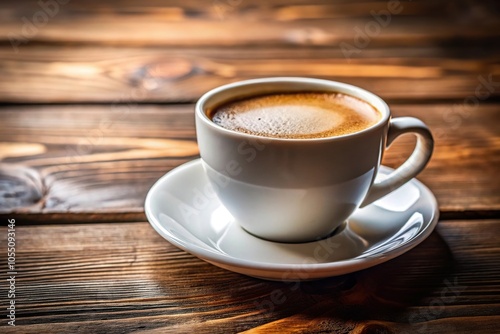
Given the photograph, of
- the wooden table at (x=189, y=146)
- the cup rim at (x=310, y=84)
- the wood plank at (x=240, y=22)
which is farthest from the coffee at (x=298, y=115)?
the wood plank at (x=240, y=22)

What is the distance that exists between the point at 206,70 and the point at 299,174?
0.62 metres

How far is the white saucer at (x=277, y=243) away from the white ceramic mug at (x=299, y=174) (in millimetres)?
23

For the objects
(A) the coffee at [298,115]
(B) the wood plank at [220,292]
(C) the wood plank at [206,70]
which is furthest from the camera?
(C) the wood plank at [206,70]

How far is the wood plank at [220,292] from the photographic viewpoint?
1.70 ft

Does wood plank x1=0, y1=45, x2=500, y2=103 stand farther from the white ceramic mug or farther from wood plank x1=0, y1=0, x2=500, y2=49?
the white ceramic mug

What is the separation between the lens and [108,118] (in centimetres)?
97

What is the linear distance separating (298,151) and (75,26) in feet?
3.19

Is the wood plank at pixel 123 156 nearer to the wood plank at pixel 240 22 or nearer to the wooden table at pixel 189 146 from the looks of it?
the wooden table at pixel 189 146

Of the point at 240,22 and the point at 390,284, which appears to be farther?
the point at 240,22

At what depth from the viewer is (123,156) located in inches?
33.4

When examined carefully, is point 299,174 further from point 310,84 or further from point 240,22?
point 240,22

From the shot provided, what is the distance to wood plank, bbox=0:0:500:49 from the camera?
4.35 ft

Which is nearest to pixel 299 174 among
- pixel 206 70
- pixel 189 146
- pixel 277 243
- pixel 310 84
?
pixel 277 243

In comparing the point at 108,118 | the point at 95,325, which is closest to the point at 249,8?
the point at 108,118
